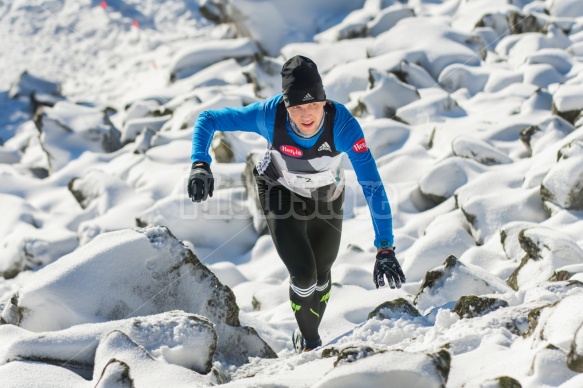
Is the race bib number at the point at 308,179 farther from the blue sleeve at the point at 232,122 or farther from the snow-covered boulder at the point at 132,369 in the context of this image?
the snow-covered boulder at the point at 132,369

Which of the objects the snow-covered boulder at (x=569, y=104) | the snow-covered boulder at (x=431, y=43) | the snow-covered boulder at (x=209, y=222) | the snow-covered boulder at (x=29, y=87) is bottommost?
the snow-covered boulder at (x=29, y=87)

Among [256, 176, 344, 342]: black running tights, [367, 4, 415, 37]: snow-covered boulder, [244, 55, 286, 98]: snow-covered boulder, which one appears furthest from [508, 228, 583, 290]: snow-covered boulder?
[367, 4, 415, 37]: snow-covered boulder

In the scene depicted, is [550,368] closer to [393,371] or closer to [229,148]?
[393,371]

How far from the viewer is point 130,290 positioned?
5.54 meters

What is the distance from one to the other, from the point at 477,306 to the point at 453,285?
960 mm

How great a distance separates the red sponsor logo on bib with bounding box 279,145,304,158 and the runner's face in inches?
6.9

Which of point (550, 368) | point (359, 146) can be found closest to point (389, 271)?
point (359, 146)

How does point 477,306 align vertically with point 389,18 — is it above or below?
above

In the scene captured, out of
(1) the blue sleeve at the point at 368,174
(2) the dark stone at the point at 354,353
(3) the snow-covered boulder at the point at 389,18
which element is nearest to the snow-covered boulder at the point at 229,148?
(1) the blue sleeve at the point at 368,174

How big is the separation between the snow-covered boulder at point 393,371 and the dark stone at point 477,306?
1.41 m

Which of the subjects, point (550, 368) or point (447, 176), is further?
point (447, 176)

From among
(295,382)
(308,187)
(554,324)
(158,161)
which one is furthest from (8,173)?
(554,324)

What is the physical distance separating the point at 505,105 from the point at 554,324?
8753 millimetres

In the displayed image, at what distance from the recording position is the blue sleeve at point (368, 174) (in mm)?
5242
